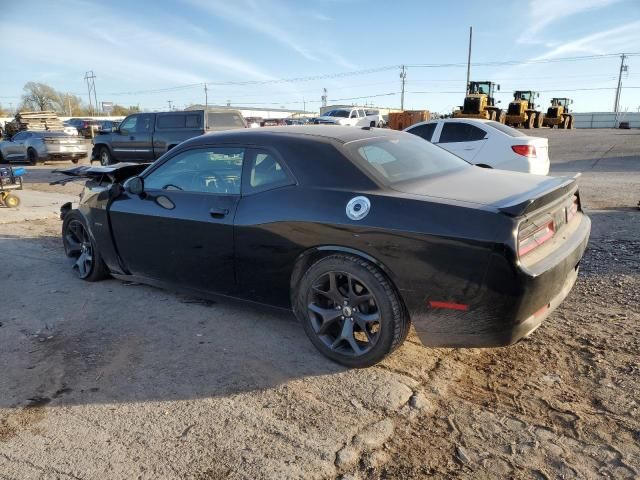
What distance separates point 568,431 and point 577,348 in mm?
996

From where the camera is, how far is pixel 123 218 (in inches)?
169

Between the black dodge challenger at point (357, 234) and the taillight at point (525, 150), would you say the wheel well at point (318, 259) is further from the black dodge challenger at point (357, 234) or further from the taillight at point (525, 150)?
the taillight at point (525, 150)

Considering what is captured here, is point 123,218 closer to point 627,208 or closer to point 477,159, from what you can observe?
point 477,159

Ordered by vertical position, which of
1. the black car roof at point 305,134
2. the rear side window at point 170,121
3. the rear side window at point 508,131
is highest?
the rear side window at point 170,121

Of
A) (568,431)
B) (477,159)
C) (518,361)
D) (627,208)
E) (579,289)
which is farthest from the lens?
(477,159)

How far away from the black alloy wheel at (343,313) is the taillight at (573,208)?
1.51m

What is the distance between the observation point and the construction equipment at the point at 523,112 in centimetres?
3703

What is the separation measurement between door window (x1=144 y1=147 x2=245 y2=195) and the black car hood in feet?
4.32

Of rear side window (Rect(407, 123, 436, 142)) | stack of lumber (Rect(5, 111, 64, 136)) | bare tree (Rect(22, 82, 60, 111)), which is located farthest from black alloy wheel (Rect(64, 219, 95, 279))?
bare tree (Rect(22, 82, 60, 111))

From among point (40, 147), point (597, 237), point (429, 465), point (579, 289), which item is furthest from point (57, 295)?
point (40, 147)

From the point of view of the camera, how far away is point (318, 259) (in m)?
3.18

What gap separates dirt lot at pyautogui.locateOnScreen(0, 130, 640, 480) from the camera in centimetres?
231

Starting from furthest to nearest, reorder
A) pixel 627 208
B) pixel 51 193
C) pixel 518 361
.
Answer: pixel 51 193
pixel 627 208
pixel 518 361

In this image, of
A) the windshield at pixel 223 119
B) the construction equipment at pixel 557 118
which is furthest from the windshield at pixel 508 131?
the construction equipment at pixel 557 118
